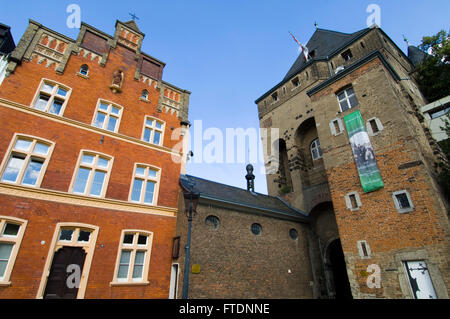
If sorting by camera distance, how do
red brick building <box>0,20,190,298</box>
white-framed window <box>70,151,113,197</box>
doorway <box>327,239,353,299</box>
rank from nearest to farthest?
red brick building <box>0,20,190,298</box> → white-framed window <box>70,151,113,197</box> → doorway <box>327,239,353,299</box>

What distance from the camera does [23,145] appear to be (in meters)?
10.1

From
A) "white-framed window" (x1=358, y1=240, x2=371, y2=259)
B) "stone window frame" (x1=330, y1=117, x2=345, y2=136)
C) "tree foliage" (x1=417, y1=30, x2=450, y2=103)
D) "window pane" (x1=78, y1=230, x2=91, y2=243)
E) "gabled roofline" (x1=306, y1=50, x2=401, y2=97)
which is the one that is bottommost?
"white-framed window" (x1=358, y1=240, x2=371, y2=259)

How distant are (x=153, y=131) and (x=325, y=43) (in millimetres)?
24670

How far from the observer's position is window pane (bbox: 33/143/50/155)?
10301 millimetres

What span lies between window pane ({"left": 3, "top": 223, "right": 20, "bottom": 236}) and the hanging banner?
17.4 m

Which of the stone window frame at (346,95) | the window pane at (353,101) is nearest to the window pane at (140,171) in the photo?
the stone window frame at (346,95)

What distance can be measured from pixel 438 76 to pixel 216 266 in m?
27.8

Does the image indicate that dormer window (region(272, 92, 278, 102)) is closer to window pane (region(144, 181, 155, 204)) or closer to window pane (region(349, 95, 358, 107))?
window pane (region(349, 95, 358, 107))

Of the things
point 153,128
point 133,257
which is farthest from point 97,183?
point 153,128

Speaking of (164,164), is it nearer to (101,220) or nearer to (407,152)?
(101,220)

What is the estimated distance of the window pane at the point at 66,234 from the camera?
384 inches

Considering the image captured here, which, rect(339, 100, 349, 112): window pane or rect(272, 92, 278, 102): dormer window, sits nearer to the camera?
rect(339, 100, 349, 112): window pane

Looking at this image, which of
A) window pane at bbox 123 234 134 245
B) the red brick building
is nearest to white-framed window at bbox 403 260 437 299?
the red brick building
